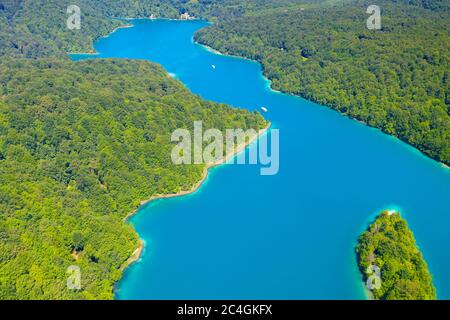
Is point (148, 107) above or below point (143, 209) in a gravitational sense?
above

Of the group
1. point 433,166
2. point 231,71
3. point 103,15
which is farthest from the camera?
point 103,15

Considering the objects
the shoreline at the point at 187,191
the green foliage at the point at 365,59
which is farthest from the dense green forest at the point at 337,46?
the shoreline at the point at 187,191

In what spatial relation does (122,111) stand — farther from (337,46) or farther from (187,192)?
(337,46)

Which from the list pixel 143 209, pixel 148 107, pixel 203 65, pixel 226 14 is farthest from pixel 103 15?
pixel 143 209

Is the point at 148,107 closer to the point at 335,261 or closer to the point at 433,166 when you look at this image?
the point at 335,261

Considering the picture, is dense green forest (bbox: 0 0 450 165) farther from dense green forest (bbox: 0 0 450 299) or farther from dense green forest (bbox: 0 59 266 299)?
dense green forest (bbox: 0 59 266 299)

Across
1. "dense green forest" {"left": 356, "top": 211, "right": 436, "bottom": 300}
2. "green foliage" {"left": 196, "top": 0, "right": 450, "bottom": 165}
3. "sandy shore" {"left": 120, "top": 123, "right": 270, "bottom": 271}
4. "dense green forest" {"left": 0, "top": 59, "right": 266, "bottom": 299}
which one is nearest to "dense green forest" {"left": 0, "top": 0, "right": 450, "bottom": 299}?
"dense green forest" {"left": 0, "top": 59, "right": 266, "bottom": 299}
